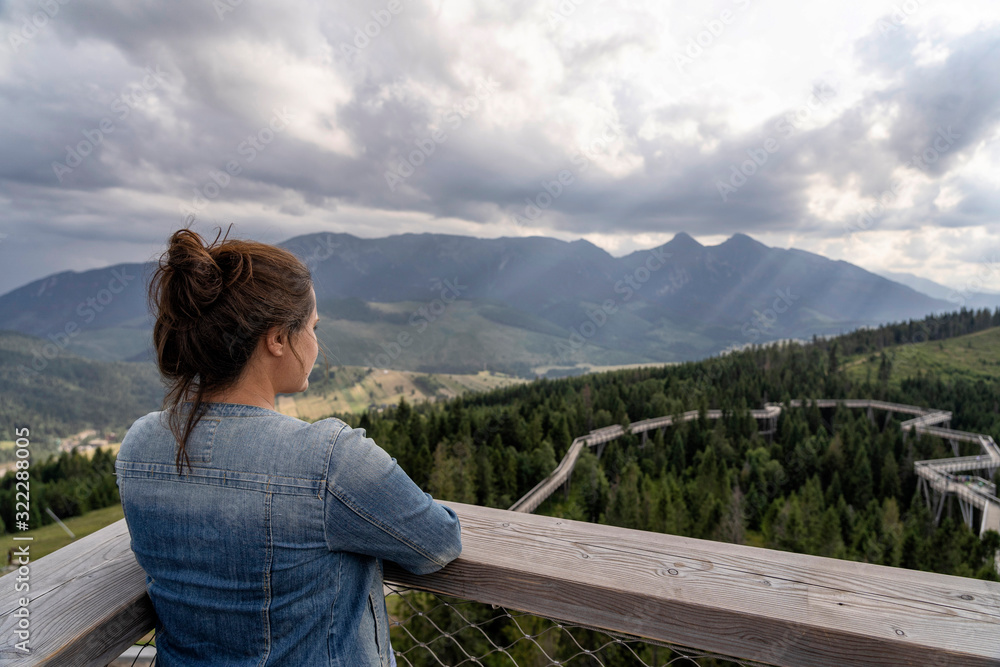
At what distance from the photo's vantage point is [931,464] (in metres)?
40.3

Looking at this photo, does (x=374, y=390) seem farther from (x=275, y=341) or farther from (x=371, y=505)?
(x=371, y=505)

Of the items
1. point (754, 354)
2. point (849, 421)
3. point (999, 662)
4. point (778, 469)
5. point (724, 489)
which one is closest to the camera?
point (999, 662)

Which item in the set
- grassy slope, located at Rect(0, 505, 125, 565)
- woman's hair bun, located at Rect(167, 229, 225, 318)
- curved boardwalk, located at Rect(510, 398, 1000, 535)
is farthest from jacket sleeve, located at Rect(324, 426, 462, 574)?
grassy slope, located at Rect(0, 505, 125, 565)

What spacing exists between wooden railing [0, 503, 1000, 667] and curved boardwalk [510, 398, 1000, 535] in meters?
29.6

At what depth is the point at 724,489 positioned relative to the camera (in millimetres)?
39188

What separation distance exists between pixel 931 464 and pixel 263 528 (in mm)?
53159

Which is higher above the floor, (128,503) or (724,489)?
(128,503)

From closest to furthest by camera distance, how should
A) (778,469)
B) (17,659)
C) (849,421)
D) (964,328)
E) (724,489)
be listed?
1. (17,659)
2. (724,489)
3. (778,469)
4. (849,421)
5. (964,328)

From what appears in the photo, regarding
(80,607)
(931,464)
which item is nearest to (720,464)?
(931,464)

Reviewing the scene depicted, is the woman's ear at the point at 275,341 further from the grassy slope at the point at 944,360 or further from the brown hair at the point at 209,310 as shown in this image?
the grassy slope at the point at 944,360

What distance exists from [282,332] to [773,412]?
224 feet

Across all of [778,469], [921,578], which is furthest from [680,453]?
[921,578]

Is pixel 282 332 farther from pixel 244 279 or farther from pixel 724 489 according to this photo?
pixel 724 489

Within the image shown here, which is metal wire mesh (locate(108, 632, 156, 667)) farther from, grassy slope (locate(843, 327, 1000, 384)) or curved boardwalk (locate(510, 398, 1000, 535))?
grassy slope (locate(843, 327, 1000, 384))
